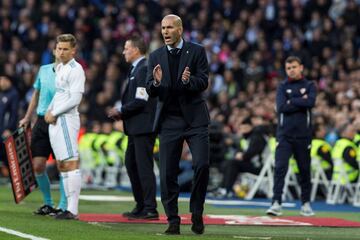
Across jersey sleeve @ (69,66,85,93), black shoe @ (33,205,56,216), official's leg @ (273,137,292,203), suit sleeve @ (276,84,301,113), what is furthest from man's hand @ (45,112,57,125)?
suit sleeve @ (276,84,301,113)

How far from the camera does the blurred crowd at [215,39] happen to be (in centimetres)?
2884

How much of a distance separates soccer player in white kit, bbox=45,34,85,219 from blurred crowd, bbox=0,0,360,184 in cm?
1331

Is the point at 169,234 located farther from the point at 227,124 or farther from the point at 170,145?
the point at 227,124

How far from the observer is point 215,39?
31.4 meters

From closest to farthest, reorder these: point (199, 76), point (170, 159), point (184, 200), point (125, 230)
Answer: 1. point (199, 76)
2. point (170, 159)
3. point (125, 230)
4. point (184, 200)

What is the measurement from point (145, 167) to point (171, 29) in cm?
284

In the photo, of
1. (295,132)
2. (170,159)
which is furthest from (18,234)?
(295,132)

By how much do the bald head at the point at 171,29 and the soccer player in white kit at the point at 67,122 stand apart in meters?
2.04

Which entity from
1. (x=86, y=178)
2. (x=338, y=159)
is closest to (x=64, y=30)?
(x=86, y=178)

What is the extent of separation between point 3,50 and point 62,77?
17.4 metres

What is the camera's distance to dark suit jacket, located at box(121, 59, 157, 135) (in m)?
14.1

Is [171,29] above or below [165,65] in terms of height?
above

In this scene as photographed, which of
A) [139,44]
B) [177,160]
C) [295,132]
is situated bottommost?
[295,132]

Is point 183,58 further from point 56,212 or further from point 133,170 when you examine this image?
point 56,212
